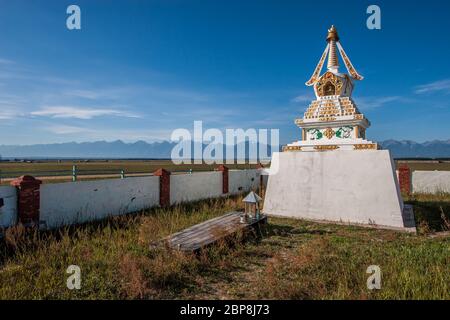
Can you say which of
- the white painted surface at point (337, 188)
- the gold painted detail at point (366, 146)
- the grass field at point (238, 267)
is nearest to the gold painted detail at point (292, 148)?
the white painted surface at point (337, 188)

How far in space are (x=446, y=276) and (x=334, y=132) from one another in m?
5.81

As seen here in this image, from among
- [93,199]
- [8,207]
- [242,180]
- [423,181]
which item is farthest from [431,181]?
[8,207]

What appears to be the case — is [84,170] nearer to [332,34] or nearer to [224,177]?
[224,177]

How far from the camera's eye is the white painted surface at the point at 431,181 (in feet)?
47.6

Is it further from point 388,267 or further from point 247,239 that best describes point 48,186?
point 388,267

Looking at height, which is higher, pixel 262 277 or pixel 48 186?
pixel 48 186

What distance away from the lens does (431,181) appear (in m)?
15.0

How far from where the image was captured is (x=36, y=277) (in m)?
4.29

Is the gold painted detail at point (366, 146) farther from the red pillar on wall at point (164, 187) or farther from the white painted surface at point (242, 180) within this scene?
the white painted surface at point (242, 180)

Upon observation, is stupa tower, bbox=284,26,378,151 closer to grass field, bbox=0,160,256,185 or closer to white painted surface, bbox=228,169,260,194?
white painted surface, bbox=228,169,260,194

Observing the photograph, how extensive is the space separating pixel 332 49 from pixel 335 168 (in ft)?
14.7

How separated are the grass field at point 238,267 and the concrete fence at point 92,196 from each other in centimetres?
120

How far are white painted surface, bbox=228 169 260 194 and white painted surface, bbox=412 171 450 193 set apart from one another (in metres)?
8.82

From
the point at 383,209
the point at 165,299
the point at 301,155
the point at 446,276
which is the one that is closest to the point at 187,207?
the point at 301,155
